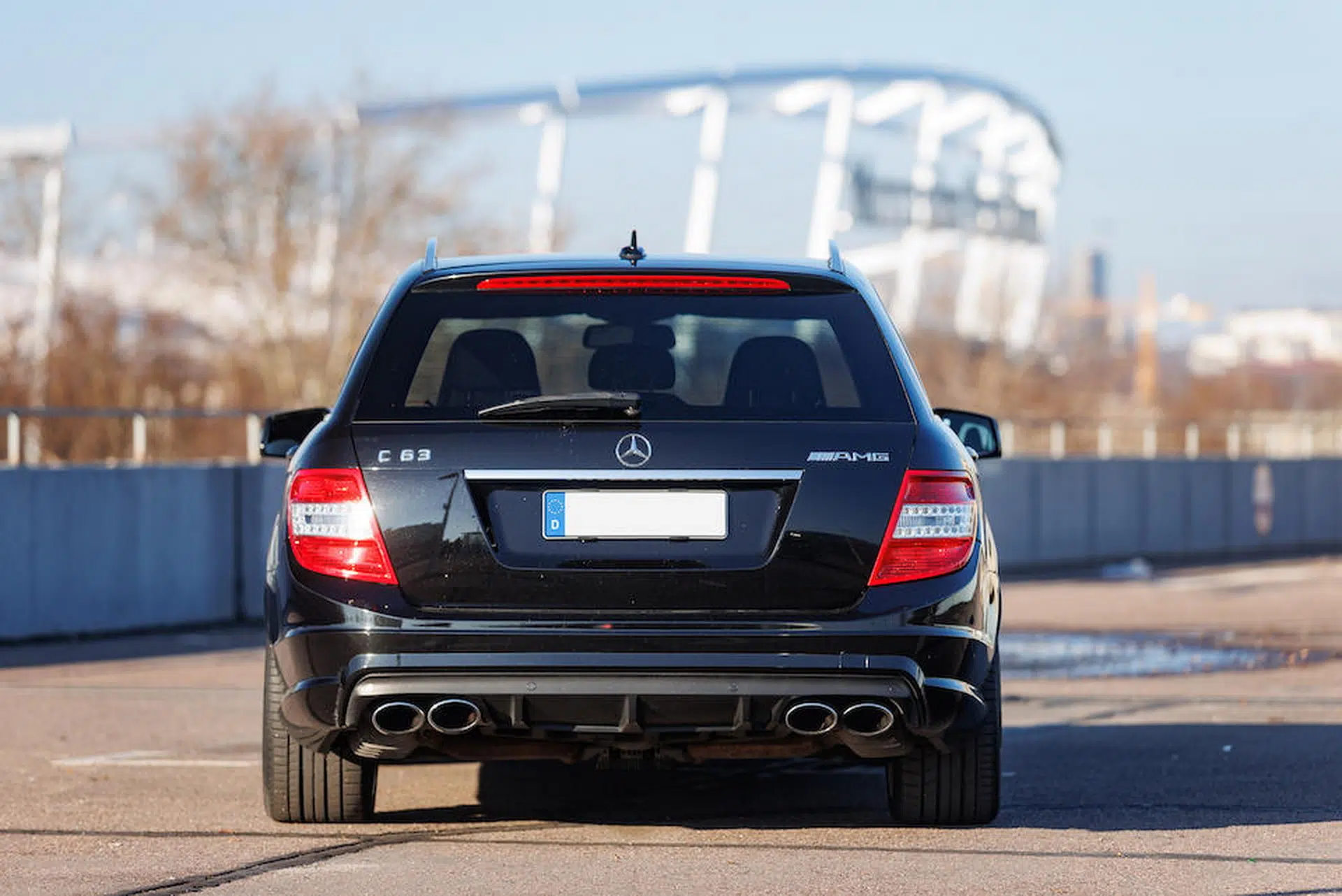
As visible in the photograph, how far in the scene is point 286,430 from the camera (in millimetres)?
7230

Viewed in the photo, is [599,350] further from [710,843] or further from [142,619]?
[142,619]

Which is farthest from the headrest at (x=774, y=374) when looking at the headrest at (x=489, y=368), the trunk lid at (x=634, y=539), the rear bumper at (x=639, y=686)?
the rear bumper at (x=639, y=686)

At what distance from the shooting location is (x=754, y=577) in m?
5.77

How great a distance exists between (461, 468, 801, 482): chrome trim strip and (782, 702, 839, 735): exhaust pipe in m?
0.57

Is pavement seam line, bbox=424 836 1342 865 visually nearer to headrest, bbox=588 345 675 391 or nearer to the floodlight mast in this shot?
headrest, bbox=588 345 675 391

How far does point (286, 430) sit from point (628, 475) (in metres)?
1.81

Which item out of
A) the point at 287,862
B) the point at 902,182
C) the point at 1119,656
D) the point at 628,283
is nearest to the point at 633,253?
the point at 628,283

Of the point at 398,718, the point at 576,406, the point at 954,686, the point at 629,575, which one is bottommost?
the point at 398,718

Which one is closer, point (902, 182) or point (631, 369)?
point (631, 369)

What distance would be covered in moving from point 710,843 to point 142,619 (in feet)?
29.7

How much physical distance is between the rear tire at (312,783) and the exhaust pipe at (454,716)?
74 cm

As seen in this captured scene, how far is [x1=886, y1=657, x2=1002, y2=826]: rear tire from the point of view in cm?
640

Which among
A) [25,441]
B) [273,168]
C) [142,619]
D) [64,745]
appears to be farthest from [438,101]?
[64,745]

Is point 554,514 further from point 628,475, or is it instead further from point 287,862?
point 287,862
